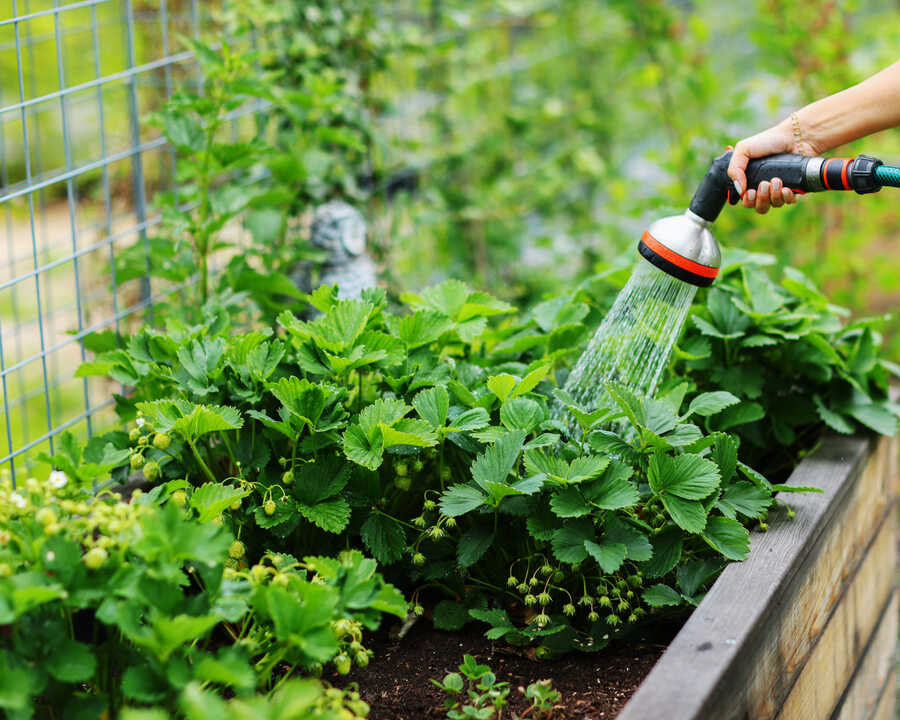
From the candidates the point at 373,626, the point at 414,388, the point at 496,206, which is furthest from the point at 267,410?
the point at 496,206

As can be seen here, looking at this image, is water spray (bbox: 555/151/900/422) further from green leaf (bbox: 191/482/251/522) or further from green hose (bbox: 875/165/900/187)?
green leaf (bbox: 191/482/251/522)

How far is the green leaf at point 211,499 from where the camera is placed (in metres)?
1.11

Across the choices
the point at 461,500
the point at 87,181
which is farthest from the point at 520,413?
the point at 87,181

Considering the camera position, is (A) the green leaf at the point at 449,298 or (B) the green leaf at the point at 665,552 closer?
(B) the green leaf at the point at 665,552

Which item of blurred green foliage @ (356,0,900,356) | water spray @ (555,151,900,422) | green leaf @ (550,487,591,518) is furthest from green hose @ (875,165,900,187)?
blurred green foliage @ (356,0,900,356)

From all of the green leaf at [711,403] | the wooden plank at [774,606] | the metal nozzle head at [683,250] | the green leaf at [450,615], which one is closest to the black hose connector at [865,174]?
the metal nozzle head at [683,250]

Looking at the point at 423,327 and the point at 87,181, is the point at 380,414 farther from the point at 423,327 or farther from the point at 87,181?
the point at 87,181

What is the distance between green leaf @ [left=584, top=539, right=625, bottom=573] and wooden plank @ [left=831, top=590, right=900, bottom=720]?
0.63m

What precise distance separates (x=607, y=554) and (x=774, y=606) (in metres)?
0.22

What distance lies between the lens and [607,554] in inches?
48.2

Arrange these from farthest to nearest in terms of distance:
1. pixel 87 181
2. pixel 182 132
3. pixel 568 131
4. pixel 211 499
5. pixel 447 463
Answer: pixel 568 131 < pixel 87 181 < pixel 182 132 < pixel 447 463 < pixel 211 499

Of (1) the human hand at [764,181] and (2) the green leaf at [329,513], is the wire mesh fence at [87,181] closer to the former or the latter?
(2) the green leaf at [329,513]

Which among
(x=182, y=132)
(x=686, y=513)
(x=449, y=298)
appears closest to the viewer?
(x=686, y=513)

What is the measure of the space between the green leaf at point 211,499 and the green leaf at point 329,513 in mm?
106
